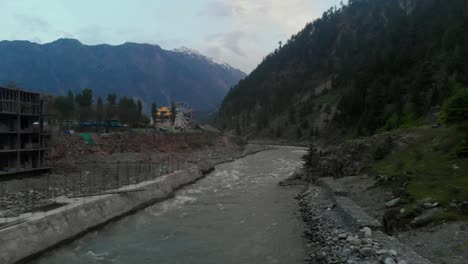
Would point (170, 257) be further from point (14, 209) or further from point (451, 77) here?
point (451, 77)

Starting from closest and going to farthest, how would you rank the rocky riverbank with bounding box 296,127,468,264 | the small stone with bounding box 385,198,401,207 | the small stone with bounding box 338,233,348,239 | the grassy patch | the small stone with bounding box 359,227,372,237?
1. the rocky riverbank with bounding box 296,127,468,264
2. the small stone with bounding box 359,227,372,237
3. the small stone with bounding box 338,233,348,239
4. the grassy patch
5. the small stone with bounding box 385,198,401,207

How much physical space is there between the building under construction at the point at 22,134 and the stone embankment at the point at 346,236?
115 feet

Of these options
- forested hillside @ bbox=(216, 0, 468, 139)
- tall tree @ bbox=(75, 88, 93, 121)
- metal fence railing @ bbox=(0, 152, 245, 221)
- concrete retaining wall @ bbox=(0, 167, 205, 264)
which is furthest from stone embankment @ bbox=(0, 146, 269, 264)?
Answer: tall tree @ bbox=(75, 88, 93, 121)

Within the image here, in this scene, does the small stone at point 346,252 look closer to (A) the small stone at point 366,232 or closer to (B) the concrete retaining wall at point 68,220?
(A) the small stone at point 366,232

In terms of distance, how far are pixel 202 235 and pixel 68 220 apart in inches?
375

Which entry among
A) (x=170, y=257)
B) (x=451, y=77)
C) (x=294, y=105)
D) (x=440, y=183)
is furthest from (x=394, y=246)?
(x=294, y=105)

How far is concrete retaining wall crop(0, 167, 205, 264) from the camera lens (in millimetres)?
20691

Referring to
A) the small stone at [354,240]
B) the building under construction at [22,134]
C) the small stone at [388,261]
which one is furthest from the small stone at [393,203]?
the building under construction at [22,134]

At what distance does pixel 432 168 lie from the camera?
90.0ft

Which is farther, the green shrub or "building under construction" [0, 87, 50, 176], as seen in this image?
"building under construction" [0, 87, 50, 176]

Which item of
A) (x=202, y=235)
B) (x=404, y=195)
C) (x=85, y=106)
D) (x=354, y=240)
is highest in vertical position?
(x=85, y=106)

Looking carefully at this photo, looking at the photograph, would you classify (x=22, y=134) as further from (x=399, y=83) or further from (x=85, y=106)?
(x=399, y=83)

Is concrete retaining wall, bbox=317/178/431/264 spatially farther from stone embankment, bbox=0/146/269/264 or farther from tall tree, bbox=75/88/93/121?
tall tree, bbox=75/88/93/121

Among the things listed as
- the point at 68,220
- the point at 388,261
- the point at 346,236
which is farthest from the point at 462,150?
the point at 68,220
